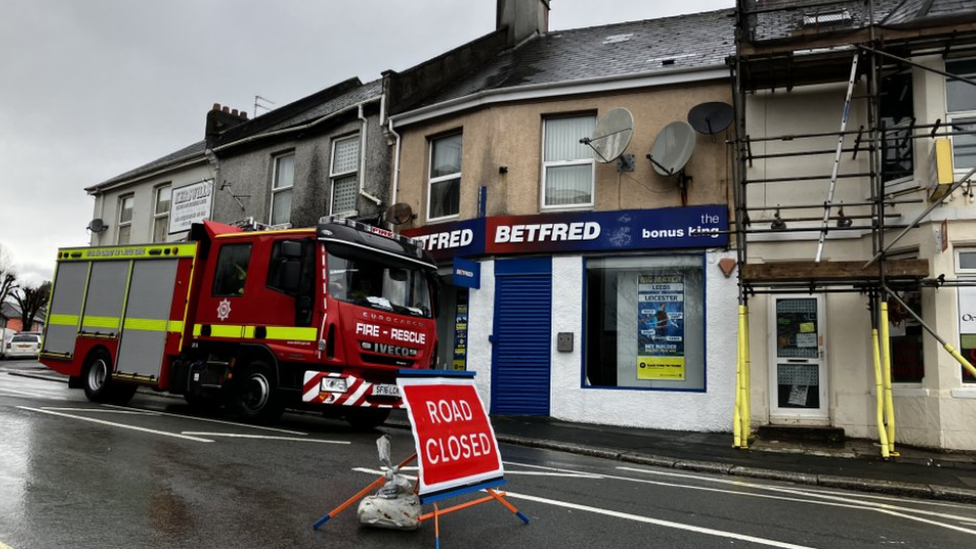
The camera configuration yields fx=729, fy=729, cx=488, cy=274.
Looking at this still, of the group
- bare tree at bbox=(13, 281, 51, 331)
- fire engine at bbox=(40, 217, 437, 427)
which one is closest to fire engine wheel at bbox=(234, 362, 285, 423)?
fire engine at bbox=(40, 217, 437, 427)

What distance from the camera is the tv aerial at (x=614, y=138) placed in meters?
13.1

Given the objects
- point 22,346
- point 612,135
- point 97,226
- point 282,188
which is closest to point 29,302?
point 22,346

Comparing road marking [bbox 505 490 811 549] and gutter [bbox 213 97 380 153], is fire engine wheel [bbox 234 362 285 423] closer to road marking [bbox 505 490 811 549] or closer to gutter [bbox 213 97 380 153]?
road marking [bbox 505 490 811 549]

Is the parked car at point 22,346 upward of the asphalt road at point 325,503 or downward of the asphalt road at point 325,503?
upward

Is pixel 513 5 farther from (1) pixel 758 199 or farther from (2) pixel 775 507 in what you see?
(2) pixel 775 507

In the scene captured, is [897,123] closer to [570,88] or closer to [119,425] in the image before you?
[570,88]

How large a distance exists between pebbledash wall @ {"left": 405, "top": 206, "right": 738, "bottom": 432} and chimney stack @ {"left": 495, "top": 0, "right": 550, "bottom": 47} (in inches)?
Answer: 293

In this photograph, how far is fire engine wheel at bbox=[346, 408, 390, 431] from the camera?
11133mm

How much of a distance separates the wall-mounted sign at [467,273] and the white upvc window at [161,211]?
13.8m

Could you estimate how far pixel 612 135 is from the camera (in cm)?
1330

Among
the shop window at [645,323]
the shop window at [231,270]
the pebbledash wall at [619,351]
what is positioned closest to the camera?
the shop window at [231,270]

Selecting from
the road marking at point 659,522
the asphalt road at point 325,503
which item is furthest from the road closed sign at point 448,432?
the road marking at point 659,522

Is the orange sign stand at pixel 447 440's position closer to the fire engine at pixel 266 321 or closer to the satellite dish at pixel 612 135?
the fire engine at pixel 266 321

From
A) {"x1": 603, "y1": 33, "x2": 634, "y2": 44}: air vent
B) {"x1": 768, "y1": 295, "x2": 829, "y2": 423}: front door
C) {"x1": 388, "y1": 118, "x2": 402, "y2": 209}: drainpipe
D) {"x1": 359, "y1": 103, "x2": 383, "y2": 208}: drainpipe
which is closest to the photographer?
{"x1": 768, "y1": 295, "x2": 829, "y2": 423}: front door
